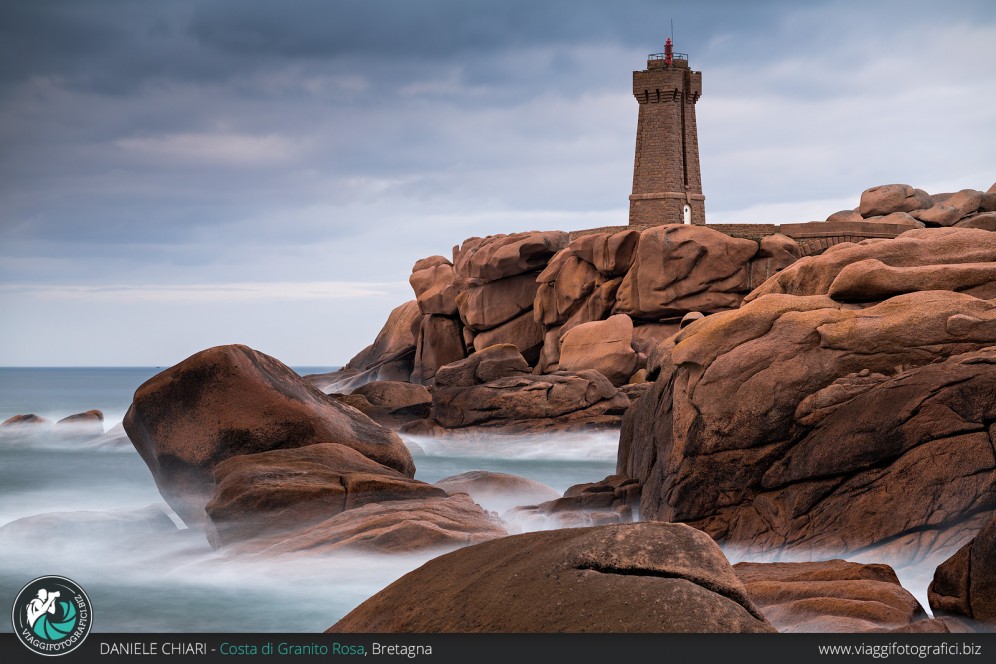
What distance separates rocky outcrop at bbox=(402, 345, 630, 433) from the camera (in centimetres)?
2361

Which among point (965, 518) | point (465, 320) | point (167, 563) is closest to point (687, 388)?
point (965, 518)

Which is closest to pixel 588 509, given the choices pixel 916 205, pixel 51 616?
pixel 51 616

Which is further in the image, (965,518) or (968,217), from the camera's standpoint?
(968,217)

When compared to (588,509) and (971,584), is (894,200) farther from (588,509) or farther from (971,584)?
(971,584)

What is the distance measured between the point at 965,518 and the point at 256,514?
22.8ft

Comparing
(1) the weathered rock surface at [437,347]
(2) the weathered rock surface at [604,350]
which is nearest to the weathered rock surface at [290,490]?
(2) the weathered rock surface at [604,350]

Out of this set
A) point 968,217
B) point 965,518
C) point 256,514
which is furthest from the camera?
point 968,217

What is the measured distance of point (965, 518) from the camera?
8.74 meters

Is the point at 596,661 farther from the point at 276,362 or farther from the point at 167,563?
the point at 276,362

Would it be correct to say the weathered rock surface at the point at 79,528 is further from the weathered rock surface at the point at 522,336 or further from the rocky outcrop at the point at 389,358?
the rocky outcrop at the point at 389,358

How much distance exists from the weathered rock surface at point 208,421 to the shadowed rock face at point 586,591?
6407mm

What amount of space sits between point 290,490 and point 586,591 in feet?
19.8

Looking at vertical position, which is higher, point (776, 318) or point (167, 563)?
point (776, 318)

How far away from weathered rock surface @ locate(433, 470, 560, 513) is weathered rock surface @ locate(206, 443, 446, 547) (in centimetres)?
276
